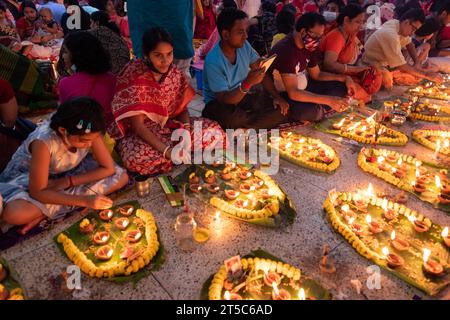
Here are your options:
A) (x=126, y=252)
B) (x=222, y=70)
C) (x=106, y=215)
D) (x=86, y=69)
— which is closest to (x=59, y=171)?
(x=106, y=215)

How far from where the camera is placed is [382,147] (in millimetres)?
4281

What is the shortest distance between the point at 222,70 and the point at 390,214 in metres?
2.42

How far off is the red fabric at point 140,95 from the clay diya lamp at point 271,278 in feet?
6.52

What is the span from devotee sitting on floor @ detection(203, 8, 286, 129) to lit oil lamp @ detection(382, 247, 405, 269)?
6.86ft

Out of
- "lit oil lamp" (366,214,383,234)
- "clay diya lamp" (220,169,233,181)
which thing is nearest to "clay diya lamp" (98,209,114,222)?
"clay diya lamp" (220,169,233,181)

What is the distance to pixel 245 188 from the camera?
3195 mm

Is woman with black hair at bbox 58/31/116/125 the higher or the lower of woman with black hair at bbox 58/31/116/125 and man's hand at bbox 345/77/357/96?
the higher

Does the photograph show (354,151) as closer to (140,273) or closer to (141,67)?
(141,67)

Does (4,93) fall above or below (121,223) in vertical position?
above

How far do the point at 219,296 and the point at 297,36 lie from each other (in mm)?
3356

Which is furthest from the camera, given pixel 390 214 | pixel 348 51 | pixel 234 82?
pixel 348 51

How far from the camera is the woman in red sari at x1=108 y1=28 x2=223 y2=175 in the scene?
125 inches

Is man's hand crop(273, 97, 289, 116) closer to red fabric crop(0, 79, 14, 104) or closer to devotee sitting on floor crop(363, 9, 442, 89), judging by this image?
devotee sitting on floor crop(363, 9, 442, 89)

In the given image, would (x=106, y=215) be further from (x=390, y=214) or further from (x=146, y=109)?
(x=390, y=214)
